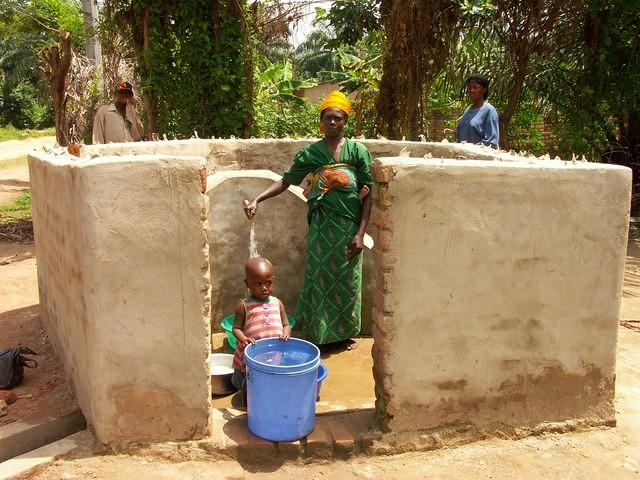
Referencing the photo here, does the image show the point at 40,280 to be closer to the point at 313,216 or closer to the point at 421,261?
the point at 313,216

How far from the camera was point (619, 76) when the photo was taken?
396 inches

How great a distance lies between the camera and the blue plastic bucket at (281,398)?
10.4 feet

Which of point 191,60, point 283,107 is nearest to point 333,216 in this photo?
point 191,60

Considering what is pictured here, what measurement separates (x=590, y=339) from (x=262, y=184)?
2.70 meters

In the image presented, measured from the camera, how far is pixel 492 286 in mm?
3393

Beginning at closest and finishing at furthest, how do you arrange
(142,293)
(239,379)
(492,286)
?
(142,293), (492,286), (239,379)

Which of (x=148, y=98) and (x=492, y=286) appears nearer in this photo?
(x=492, y=286)

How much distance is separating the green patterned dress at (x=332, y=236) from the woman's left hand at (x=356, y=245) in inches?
5.5

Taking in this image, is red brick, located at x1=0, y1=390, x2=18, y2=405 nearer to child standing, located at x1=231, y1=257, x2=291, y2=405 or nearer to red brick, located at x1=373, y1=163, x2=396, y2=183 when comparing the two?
child standing, located at x1=231, y1=257, x2=291, y2=405

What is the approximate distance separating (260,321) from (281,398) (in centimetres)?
70

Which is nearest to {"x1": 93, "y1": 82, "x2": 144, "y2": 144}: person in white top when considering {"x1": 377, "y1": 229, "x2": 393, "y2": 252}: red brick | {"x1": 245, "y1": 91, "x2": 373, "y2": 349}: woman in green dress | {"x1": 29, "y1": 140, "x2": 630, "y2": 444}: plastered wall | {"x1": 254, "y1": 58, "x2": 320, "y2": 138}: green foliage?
{"x1": 245, "y1": 91, "x2": 373, "y2": 349}: woman in green dress

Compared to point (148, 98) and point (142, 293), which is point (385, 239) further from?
point (148, 98)

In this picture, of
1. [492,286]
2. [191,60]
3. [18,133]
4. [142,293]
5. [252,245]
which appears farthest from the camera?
[18,133]

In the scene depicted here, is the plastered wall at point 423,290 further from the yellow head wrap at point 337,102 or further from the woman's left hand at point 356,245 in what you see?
the yellow head wrap at point 337,102
